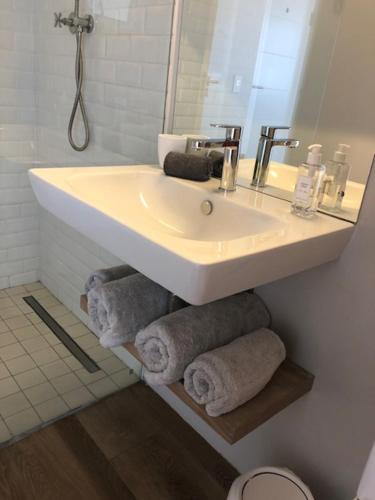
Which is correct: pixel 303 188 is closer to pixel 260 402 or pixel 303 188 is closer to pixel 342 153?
pixel 342 153

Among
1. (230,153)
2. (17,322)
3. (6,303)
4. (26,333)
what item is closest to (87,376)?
(26,333)

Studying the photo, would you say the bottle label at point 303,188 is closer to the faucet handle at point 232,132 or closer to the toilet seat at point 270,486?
the faucet handle at point 232,132

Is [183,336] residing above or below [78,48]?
below

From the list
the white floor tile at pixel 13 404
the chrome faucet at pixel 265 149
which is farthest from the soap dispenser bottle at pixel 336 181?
the white floor tile at pixel 13 404

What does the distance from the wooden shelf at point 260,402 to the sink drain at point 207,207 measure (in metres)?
0.43

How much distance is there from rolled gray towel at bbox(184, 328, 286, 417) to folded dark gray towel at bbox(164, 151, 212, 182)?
0.54 m

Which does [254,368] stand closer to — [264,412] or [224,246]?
[264,412]

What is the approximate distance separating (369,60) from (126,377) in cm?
155

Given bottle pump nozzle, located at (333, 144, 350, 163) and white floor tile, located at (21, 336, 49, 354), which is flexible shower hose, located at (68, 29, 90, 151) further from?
bottle pump nozzle, located at (333, 144, 350, 163)

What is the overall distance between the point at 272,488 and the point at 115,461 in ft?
1.95

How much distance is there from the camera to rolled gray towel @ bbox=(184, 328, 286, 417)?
3.25 feet

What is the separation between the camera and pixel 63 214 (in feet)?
3.56

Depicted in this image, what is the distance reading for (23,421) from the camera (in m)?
1.62

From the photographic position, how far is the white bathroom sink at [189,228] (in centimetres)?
77
